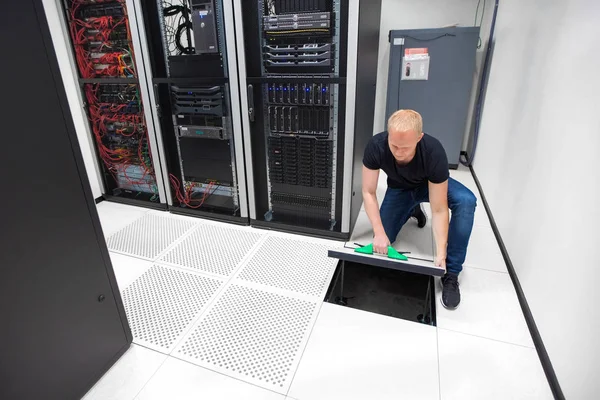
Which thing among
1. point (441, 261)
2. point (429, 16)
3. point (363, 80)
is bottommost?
point (441, 261)

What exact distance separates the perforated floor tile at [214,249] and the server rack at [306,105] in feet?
0.79

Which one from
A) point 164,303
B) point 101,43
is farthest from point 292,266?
point 101,43

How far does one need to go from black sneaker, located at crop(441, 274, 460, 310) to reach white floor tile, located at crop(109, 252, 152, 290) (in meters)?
1.73

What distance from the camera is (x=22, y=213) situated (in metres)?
1.01

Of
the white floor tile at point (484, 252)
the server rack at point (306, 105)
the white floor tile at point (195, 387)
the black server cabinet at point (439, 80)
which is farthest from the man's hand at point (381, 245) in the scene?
the black server cabinet at point (439, 80)

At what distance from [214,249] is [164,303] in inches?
21.8

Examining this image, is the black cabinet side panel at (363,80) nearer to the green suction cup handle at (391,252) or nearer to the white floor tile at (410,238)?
the white floor tile at (410,238)

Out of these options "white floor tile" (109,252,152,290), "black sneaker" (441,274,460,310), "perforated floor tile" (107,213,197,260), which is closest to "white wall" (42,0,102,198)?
"perforated floor tile" (107,213,197,260)

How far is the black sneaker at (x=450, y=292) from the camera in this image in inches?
67.1

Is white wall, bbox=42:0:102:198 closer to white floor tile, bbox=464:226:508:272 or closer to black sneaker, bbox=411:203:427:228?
black sneaker, bbox=411:203:427:228

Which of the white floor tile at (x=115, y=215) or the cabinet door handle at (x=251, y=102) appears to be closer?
the cabinet door handle at (x=251, y=102)

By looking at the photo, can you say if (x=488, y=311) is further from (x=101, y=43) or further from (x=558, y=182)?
(x=101, y=43)

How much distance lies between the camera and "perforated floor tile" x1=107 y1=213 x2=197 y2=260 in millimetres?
2270

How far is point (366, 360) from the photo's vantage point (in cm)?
142
